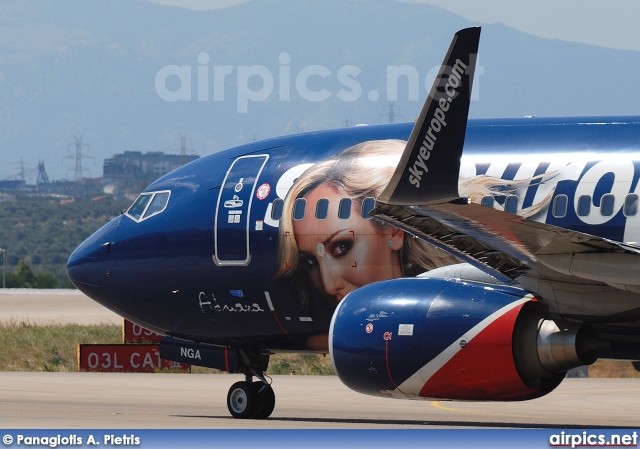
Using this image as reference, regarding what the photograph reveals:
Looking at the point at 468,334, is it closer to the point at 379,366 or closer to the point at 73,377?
the point at 379,366

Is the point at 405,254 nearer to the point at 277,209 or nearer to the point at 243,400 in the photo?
the point at 277,209

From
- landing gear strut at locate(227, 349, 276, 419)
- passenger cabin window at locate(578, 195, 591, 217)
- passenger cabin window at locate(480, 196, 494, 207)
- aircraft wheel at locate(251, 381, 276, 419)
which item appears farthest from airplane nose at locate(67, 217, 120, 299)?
passenger cabin window at locate(578, 195, 591, 217)

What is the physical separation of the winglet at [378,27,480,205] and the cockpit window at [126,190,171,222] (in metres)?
7.82

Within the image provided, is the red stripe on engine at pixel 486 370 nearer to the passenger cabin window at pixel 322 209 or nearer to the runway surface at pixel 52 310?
the passenger cabin window at pixel 322 209

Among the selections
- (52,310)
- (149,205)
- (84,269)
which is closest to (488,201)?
(149,205)

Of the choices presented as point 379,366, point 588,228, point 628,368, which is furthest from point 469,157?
point 628,368

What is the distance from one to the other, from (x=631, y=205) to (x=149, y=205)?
8.19m

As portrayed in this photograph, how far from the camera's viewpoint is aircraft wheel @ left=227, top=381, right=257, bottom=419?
21.0 metres

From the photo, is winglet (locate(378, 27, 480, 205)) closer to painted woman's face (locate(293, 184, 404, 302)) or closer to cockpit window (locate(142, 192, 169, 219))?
painted woman's face (locate(293, 184, 404, 302))

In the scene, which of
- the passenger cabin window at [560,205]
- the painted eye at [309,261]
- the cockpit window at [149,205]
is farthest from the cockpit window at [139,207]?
the passenger cabin window at [560,205]

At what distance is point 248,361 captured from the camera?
21266 mm

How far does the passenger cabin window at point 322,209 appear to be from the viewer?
757 inches

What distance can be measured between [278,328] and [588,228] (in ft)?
17.7

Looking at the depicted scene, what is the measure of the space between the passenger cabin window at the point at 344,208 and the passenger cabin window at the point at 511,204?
246 cm
